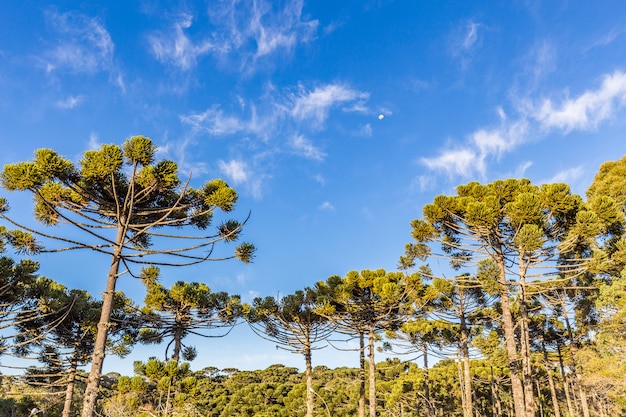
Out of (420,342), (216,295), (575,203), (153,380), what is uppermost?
(575,203)

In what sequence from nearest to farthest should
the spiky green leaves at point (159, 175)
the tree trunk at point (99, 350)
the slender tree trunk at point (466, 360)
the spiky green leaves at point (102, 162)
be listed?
1. the tree trunk at point (99, 350)
2. the spiky green leaves at point (102, 162)
3. the spiky green leaves at point (159, 175)
4. the slender tree trunk at point (466, 360)

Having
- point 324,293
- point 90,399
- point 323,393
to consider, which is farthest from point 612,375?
point 90,399

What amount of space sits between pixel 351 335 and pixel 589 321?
1572 cm

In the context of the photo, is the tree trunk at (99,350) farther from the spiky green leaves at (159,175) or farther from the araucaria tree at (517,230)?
the araucaria tree at (517,230)

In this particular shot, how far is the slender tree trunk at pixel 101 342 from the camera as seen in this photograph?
21.9 feet

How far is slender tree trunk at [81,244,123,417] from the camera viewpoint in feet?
21.9

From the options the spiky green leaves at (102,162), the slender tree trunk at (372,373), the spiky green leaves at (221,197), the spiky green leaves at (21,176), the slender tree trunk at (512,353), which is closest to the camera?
the spiky green leaves at (21,176)

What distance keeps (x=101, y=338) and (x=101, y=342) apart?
74mm

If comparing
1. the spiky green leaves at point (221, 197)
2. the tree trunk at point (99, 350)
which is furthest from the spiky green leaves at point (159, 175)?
the tree trunk at point (99, 350)

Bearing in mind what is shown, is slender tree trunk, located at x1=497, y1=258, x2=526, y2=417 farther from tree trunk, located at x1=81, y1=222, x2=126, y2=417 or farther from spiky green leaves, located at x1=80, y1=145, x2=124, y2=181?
spiky green leaves, located at x1=80, y1=145, x2=124, y2=181

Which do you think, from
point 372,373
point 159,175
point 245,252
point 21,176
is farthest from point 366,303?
point 21,176

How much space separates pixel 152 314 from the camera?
52.6 ft

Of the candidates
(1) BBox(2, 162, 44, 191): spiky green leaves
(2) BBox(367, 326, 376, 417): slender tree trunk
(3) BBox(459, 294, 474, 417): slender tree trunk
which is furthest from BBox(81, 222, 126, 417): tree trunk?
(3) BBox(459, 294, 474, 417): slender tree trunk

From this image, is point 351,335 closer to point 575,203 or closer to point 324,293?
point 324,293
